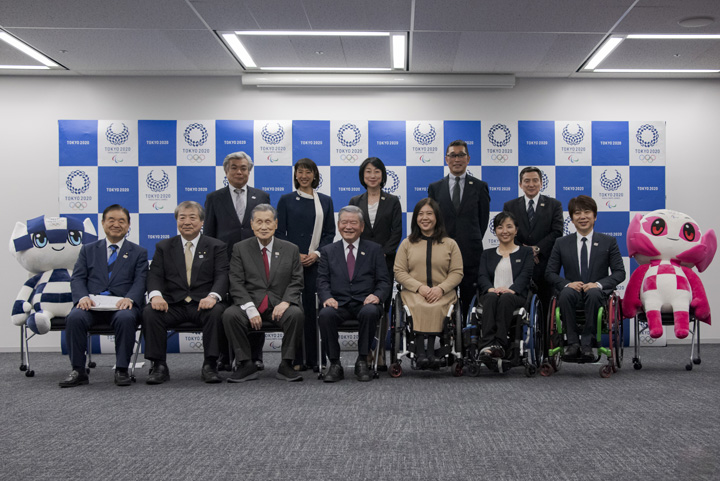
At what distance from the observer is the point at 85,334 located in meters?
4.33

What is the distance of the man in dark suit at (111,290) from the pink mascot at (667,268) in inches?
141

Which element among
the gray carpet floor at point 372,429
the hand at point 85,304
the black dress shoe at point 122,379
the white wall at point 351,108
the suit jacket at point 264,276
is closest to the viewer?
the gray carpet floor at point 372,429

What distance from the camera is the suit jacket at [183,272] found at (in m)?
4.44

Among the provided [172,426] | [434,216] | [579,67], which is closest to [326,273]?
[434,216]

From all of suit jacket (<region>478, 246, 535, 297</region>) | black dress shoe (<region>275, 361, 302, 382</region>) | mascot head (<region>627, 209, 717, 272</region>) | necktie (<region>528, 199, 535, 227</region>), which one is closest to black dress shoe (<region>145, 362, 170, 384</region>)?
black dress shoe (<region>275, 361, 302, 382</region>)

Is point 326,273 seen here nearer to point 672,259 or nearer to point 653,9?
point 672,259

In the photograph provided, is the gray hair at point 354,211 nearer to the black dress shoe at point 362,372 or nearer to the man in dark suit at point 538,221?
the black dress shoe at point 362,372

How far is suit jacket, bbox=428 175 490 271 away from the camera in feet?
16.1

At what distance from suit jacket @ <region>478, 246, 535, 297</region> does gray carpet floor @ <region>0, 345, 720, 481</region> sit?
612 millimetres

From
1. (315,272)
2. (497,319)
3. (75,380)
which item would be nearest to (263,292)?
(315,272)

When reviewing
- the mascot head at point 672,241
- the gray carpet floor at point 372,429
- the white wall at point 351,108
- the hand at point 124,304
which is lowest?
the gray carpet floor at point 372,429

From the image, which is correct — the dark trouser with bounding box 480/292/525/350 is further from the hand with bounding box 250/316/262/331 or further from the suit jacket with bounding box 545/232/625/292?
the hand with bounding box 250/316/262/331

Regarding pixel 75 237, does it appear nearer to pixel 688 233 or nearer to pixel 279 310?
pixel 279 310

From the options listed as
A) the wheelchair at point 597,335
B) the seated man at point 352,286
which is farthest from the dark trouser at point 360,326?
the wheelchair at point 597,335
